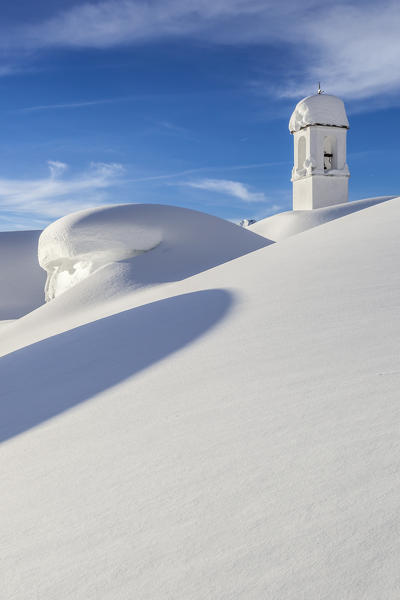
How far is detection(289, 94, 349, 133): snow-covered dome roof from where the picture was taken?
62.8 feet

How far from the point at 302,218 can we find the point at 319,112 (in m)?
3.77

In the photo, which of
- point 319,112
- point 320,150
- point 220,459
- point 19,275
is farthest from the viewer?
point 19,275

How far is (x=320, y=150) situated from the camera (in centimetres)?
1939

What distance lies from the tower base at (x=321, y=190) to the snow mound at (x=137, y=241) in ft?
29.8

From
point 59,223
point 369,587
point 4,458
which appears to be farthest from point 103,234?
point 369,587

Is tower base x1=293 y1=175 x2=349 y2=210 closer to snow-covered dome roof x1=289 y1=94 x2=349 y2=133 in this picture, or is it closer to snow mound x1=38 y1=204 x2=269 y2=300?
snow-covered dome roof x1=289 y1=94 x2=349 y2=133

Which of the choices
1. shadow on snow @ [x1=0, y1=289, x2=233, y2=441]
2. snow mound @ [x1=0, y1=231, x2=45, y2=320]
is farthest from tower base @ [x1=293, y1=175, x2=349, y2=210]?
shadow on snow @ [x1=0, y1=289, x2=233, y2=441]

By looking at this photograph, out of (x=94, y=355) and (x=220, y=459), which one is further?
(x=94, y=355)

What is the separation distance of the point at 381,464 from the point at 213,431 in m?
0.68

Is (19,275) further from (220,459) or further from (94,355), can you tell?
(220,459)

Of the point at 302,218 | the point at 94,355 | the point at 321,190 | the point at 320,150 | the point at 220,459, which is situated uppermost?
the point at 320,150

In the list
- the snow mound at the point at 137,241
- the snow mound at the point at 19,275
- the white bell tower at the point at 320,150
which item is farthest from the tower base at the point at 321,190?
the snow mound at the point at 19,275

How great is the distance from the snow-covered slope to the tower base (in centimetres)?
1634

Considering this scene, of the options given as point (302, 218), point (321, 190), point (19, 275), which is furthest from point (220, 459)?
point (19, 275)
